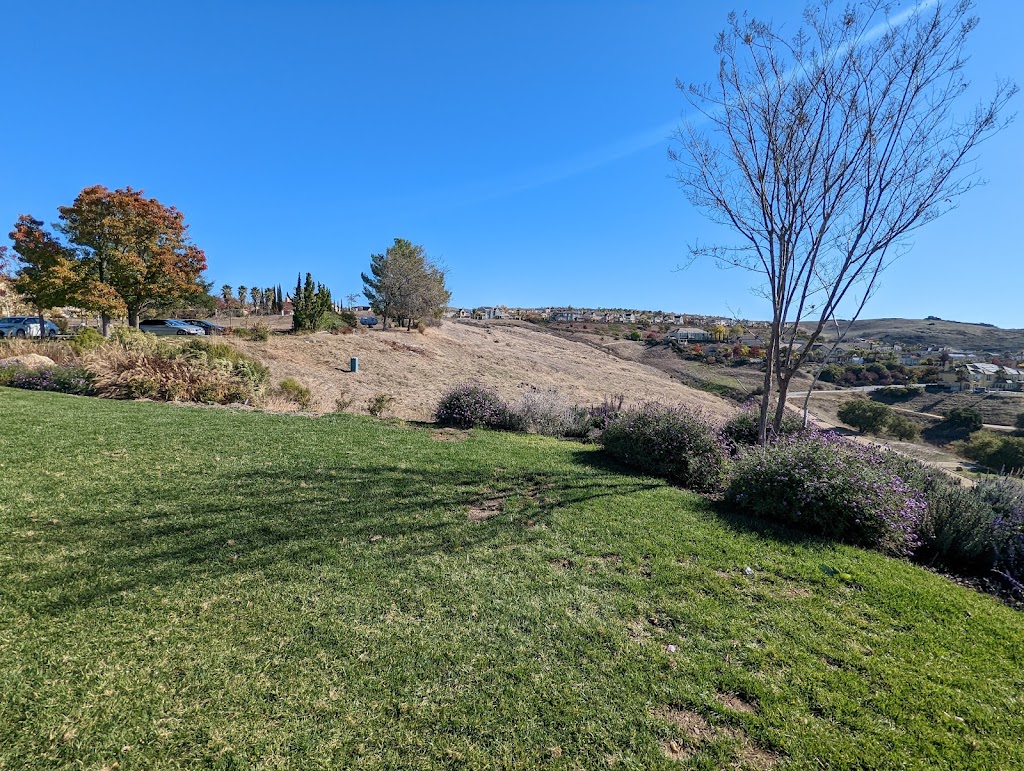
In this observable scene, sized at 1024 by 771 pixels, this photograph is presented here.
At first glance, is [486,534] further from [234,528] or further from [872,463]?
[872,463]

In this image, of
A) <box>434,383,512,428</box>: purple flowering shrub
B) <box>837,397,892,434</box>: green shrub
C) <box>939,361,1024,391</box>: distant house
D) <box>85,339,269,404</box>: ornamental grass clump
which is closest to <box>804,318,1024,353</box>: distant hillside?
<box>939,361,1024,391</box>: distant house

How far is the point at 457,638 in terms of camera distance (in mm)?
2592

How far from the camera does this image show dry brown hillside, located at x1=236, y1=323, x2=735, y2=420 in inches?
600

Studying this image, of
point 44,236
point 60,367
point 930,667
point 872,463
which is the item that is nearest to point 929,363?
point 872,463

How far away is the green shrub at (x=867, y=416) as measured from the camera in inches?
721

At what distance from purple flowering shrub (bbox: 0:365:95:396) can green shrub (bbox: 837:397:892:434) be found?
26.1 m

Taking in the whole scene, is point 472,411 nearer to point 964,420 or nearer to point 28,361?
point 28,361

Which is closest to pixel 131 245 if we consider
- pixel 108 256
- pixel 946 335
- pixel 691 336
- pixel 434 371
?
pixel 108 256

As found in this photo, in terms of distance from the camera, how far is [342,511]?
174 inches

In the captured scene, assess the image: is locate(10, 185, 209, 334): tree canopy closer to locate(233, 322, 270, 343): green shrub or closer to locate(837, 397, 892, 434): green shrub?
locate(233, 322, 270, 343): green shrub

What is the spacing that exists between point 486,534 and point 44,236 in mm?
23917

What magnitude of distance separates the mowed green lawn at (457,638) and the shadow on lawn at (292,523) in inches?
1.1

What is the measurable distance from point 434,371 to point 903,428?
20112 millimetres

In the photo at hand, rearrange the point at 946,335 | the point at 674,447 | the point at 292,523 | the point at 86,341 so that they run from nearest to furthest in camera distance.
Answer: the point at 292,523 < the point at 674,447 < the point at 86,341 < the point at 946,335
